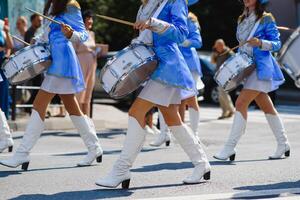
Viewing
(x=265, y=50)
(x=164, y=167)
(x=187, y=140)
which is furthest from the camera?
(x=265, y=50)

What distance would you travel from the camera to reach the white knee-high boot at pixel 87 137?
27.7 ft

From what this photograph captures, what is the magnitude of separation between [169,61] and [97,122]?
7458 millimetres

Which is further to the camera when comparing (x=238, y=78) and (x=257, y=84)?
(x=257, y=84)

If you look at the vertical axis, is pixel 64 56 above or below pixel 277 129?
above

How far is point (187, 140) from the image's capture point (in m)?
7.21

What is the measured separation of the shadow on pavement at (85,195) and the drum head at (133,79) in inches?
30.6

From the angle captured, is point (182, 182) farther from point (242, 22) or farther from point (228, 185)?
point (242, 22)

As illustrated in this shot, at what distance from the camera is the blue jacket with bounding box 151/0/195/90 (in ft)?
22.8

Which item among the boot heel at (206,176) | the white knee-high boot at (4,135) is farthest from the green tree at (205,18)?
the boot heel at (206,176)

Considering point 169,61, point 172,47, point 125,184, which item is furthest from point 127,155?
point 172,47

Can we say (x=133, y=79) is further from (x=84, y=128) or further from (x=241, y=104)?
(x=241, y=104)

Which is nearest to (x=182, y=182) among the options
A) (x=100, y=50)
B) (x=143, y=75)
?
(x=143, y=75)

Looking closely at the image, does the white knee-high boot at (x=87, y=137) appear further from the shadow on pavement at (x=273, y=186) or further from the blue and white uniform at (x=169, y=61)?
the shadow on pavement at (x=273, y=186)

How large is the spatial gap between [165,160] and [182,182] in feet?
5.78
